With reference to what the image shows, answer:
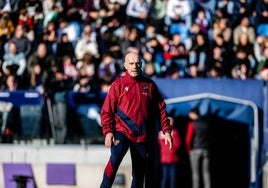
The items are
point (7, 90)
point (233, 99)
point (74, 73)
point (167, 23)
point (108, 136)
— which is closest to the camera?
point (108, 136)

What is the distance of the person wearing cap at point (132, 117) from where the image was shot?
33.5 feet

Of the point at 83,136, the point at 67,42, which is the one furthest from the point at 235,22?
the point at 83,136

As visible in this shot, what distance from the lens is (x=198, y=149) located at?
16.0 meters

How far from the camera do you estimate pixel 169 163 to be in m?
15.9

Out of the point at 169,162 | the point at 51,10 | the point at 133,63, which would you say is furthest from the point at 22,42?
the point at 133,63

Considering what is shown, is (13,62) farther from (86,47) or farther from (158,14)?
(158,14)

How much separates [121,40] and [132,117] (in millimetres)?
8918

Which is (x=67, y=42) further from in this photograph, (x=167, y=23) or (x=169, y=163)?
(x=169, y=163)

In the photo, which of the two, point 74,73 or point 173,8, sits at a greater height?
point 173,8

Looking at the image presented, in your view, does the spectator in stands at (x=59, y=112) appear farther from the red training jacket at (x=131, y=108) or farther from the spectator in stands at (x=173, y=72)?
the red training jacket at (x=131, y=108)

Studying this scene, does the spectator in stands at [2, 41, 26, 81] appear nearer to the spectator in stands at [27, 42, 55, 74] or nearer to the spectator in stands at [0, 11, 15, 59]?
the spectator in stands at [27, 42, 55, 74]

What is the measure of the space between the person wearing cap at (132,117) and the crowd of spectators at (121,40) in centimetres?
606

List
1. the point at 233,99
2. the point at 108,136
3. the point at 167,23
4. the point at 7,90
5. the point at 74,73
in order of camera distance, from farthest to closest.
Result: the point at 167,23 → the point at 74,73 → the point at 7,90 → the point at 233,99 → the point at 108,136

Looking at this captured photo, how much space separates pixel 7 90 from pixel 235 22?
548 centimetres
